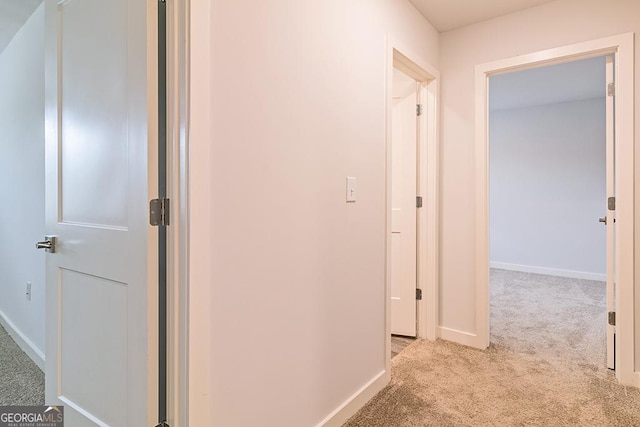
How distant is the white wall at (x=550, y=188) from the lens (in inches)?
192

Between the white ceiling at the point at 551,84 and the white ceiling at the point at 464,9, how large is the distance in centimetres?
113

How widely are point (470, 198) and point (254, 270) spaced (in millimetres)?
1995

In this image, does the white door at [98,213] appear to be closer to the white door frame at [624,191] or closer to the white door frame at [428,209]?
the white door frame at [428,209]

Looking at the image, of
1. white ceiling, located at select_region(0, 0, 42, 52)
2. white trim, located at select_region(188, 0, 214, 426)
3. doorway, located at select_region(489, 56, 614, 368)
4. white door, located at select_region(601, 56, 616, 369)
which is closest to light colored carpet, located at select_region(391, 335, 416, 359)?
doorway, located at select_region(489, 56, 614, 368)

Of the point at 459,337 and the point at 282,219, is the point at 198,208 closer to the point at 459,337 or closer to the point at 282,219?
the point at 282,219

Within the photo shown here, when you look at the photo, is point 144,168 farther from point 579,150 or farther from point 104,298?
point 579,150

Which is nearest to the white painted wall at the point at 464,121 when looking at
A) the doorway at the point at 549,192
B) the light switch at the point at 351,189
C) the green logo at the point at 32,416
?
the doorway at the point at 549,192

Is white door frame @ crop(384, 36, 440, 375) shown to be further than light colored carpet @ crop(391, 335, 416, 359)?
Yes

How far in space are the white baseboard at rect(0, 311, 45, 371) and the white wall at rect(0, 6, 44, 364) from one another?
0.02 m

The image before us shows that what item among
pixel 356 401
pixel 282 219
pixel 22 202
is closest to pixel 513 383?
pixel 356 401

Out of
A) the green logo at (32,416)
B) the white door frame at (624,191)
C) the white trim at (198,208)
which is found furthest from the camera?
the white door frame at (624,191)

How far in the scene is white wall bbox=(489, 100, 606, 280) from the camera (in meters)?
4.89

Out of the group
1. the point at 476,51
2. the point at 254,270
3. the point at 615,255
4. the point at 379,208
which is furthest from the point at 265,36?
the point at 615,255

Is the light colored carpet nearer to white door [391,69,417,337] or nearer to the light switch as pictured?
white door [391,69,417,337]
